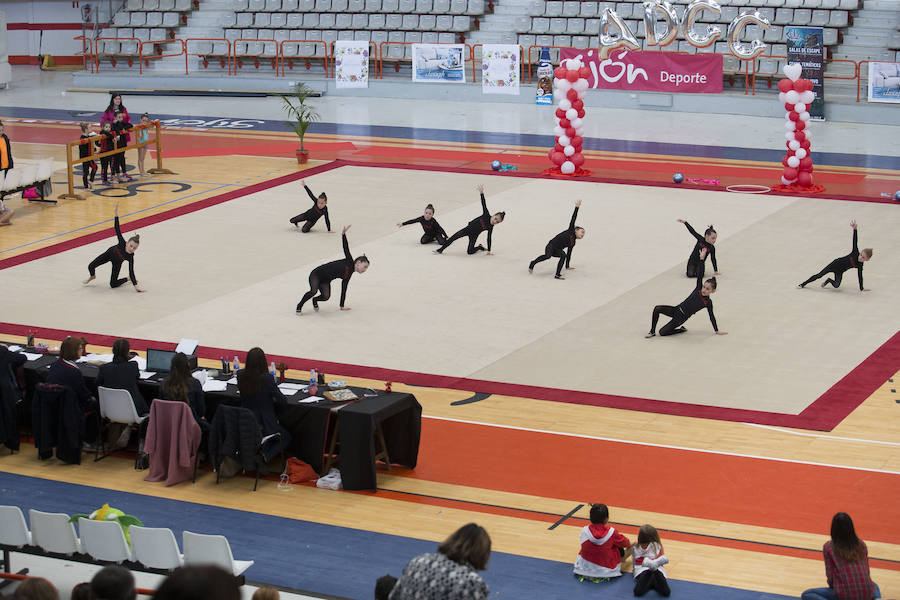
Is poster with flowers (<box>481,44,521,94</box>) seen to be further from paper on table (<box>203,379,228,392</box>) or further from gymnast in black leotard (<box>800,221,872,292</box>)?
paper on table (<box>203,379,228,392</box>)

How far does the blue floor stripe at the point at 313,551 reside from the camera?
9.95 metres

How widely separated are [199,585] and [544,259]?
50.3 feet

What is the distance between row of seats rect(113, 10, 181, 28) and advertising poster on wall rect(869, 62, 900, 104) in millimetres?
24931

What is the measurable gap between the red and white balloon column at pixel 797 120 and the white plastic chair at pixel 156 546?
61.8 ft

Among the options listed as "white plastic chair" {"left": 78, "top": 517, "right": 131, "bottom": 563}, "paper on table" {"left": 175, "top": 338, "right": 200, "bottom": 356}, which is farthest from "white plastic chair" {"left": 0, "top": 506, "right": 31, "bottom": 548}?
"paper on table" {"left": 175, "top": 338, "right": 200, "bottom": 356}

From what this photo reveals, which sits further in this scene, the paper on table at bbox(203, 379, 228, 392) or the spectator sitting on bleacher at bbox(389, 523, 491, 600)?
the paper on table at bbox(203, 379, 228, 392)

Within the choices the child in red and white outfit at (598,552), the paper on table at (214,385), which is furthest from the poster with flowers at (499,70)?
the child in red and white outfit at (598,552)

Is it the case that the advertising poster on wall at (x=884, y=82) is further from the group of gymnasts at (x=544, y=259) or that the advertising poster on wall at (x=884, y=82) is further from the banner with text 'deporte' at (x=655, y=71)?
the group of gymnasts at (x=544, y=259)

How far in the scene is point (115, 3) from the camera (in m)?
48.1

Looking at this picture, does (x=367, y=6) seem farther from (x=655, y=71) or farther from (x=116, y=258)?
(x=116, y=258)

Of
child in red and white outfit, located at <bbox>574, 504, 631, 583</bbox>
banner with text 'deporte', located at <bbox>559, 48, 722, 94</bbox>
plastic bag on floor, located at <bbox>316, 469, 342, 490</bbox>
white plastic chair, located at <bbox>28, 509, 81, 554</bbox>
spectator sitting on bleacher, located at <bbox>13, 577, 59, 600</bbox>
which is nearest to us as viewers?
spectator sitting on bleacher, located at <bbox>13, 577, 59, 600</bbox>

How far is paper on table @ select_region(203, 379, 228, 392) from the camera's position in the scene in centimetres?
1279

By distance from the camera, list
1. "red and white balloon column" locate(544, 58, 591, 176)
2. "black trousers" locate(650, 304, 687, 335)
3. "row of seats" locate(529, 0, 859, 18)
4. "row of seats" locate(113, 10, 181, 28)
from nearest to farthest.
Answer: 1. "black trousers" locate(650, 304, 687, 335)
2. "red and white balloon column" locate(544, 58, 591, 176)
3. "row of seats" locate(529, 0, 859, 18)
4. "row of seats" locate(113, 10, 181, 28)

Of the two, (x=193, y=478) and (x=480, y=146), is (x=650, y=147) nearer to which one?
(x=480, y=146)
